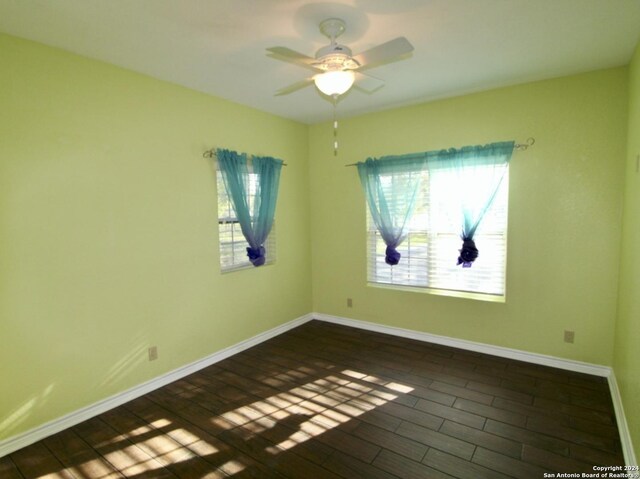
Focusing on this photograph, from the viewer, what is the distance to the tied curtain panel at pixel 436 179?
129 inches

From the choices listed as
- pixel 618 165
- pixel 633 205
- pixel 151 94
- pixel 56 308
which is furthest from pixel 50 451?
pixel 618 165

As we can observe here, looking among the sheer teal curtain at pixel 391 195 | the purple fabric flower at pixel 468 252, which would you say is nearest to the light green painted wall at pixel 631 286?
the purple fabric flower at pixel 468 252

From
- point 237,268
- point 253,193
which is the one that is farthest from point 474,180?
point 237,268

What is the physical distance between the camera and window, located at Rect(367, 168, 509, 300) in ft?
11.1

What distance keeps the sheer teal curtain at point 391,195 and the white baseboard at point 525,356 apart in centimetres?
86

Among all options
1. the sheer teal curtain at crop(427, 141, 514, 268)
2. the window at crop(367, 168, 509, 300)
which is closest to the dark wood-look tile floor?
the window at crop(367, 168, 509, 300)

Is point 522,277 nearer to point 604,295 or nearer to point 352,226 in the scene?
point 604,295

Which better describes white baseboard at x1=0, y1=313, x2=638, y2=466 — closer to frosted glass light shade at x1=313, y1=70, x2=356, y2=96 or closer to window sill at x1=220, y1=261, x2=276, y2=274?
window sill at x1=220, y1=261, x2=276, y2=274

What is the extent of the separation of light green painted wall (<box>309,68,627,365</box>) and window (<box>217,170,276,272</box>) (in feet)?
5.99

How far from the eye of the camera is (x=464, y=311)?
3605mm

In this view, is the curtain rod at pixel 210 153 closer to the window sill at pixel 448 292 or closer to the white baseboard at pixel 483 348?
the window sill at pixel 448 292

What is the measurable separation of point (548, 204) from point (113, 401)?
13.3 feet

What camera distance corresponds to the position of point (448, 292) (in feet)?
12.2

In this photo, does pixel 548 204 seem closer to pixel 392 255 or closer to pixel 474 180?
pixel 474 180
